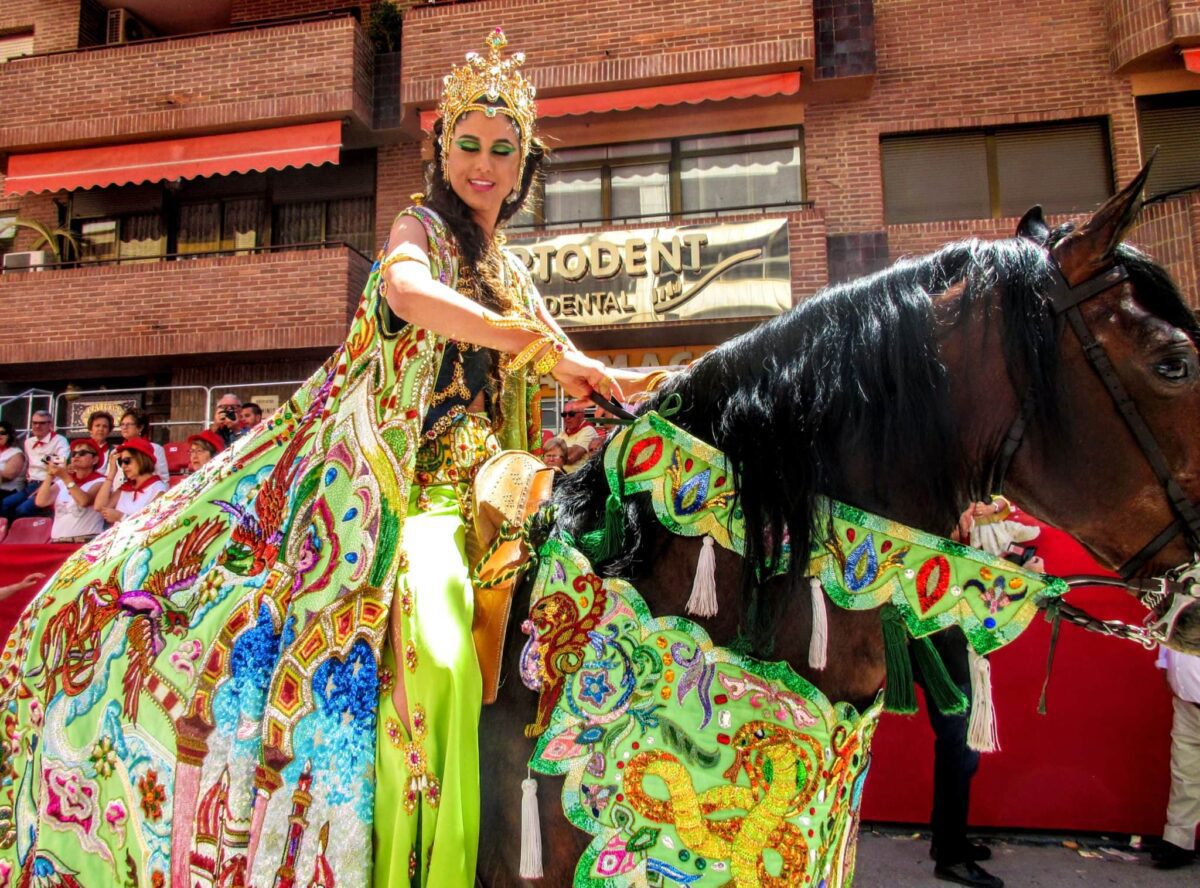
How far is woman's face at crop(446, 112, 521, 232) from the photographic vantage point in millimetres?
2170

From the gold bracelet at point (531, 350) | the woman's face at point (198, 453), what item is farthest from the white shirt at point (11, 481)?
the gold bracelet at point (531, 350)

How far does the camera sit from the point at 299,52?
1373 centimetres

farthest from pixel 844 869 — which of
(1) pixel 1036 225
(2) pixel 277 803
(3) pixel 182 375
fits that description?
(3) pixel 182 375

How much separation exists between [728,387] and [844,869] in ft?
3.47

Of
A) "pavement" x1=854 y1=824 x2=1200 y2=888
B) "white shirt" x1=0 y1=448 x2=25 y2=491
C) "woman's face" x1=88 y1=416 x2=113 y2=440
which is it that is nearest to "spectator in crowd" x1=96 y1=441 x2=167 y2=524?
"woman's face" x1=88 y1=416 x2=113 y2=440

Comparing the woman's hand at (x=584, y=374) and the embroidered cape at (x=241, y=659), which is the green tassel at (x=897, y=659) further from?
the embroidered cape at (x=241, y=659)

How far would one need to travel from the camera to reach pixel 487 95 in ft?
7.13

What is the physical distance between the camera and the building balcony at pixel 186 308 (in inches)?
522

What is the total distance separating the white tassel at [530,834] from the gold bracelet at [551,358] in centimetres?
87

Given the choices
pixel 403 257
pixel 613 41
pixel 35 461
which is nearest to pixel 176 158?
pixel 35 461

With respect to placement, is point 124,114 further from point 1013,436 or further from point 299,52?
point 1013,436

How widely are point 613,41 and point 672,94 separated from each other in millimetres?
1253

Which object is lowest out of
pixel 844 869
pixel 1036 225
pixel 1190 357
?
pixel 844 869

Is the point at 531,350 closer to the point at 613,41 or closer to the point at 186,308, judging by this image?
the point at 613,41
